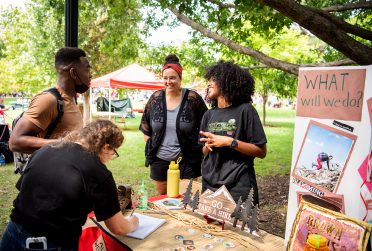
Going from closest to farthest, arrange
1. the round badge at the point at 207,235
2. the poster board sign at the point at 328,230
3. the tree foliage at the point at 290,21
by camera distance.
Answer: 1. the poster board sign at the point at 328,230
2. the round badge at the point at 207,235
3. the tree foliage at the point at 290,21

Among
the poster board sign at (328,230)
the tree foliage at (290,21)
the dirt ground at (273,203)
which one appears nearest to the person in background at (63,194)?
the poster board sign at (328,230)

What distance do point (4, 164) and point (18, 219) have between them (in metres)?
7.07

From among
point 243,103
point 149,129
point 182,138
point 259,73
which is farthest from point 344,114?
point 259,73

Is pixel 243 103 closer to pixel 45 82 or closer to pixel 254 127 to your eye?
pixel 254 127

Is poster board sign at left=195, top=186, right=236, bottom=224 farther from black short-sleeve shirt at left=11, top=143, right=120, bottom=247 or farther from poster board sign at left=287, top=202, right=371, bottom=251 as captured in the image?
black short-sleeve shirt at left=11, top=143, right=120, bottom=247

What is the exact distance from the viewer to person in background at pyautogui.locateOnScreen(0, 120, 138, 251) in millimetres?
1610

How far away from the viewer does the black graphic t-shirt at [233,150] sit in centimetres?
223

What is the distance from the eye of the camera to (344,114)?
1619mm

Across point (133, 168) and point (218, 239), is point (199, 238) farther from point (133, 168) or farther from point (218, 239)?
point (133, 168)

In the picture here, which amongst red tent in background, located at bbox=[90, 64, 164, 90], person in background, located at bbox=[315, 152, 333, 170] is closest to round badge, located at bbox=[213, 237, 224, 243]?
person in background, located at bbox=[315, 152, 333, 170]

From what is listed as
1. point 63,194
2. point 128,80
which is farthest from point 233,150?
point 128,80

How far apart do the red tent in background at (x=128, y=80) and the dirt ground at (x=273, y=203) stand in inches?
295

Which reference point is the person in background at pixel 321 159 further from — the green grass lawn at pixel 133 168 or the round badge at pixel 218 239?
the green grass lawn at pixel 133 168

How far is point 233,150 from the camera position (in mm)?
2266
